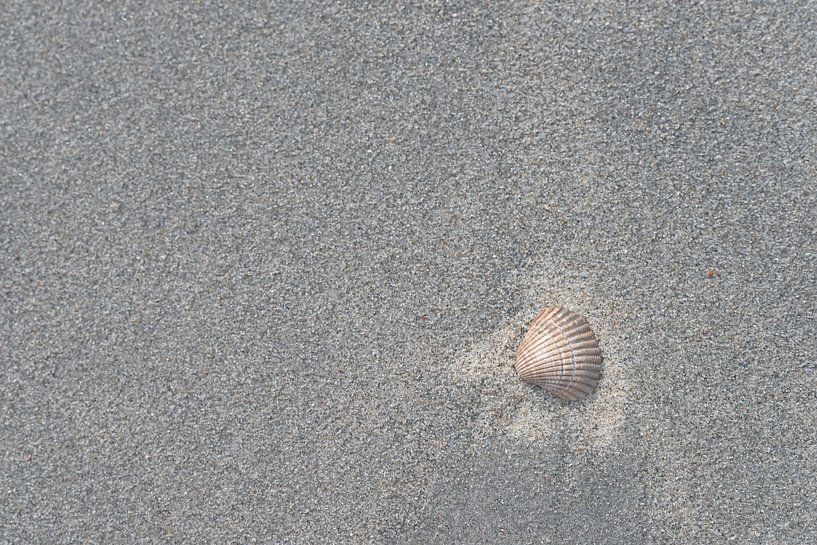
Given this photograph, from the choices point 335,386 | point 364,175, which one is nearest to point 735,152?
point 364,175

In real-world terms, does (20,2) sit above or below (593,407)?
above

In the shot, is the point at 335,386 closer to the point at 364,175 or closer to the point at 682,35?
Answer: the point at 364,175

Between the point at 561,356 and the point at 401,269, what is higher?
the point at 401,269

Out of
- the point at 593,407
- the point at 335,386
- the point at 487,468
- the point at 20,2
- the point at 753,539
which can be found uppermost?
the point at 20,2

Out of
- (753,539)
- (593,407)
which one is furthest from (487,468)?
(753,539)

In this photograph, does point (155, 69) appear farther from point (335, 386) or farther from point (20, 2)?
point (335, 386)

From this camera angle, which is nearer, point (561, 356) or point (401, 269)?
point (561, 356)

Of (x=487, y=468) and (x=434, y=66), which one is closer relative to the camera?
(x=487, y=468)
